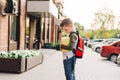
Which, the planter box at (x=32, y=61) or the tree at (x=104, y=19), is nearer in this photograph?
the planter box at (x=32, y=61)

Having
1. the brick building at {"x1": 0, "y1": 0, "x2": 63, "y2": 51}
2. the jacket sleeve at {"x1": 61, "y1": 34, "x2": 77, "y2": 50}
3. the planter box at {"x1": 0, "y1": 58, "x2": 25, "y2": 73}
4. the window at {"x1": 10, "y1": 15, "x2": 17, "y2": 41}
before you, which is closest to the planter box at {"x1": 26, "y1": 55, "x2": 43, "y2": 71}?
the planter box at {"x1": 0, "y1": 58, "x2": 25, "y2": 73}

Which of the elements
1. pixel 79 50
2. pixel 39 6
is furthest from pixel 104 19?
pixel 79 50

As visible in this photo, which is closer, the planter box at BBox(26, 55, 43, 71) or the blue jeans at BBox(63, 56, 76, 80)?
Answer: the blue jeans at BBox(63, 56, 76, 80)

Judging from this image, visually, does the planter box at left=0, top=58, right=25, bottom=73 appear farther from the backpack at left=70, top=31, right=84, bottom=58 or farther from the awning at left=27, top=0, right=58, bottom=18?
the awning at left=27, top=0, right=58, bottom=18

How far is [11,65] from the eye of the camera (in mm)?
12500

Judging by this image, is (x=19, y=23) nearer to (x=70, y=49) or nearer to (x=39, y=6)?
(x=39, y=6)

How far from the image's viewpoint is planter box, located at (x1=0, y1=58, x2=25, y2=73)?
1245cm

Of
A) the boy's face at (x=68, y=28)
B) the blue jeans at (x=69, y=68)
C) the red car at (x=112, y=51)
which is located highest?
the boy's face at (x=68, y=28)

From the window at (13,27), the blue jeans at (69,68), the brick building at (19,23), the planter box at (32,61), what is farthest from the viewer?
the window at (13,27)

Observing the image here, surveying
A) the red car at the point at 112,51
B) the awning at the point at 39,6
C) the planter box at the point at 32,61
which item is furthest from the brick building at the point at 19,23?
the red car at the point at 112,51

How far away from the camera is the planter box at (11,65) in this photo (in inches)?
490

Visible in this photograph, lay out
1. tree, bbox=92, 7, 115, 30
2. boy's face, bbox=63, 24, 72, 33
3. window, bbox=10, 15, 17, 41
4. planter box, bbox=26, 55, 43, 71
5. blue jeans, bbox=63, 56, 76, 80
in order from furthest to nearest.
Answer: tree, bbox=92, 7, 115, 30 → window, bbox=10, 15, 17, 41 → planter box, bbox=26, 55, 43, 71 → blue jeans, bbox=63, 56, 76, 80 → boy's face, bbox=63, 24, 72, 33

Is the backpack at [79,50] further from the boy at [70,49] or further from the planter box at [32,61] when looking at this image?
the planter box at [32,61]

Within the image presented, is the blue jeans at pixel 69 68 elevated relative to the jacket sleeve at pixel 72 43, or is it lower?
lower
